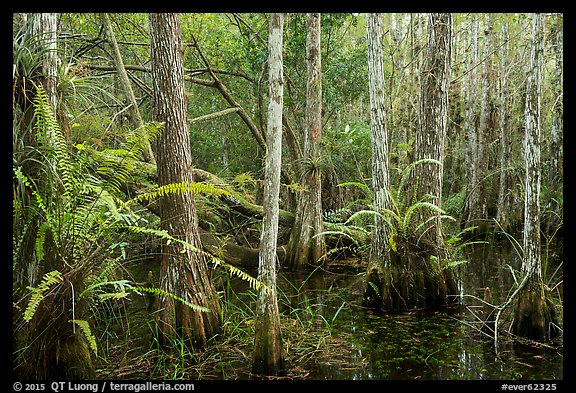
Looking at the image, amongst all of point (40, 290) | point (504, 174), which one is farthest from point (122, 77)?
point (504, 174)

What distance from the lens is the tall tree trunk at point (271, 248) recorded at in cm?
492

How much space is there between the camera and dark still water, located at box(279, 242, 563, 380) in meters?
5.07

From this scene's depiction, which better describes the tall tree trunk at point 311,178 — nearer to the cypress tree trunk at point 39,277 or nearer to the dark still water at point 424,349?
the dark still water at point 424,349

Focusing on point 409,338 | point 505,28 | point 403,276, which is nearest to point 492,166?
point 505,28

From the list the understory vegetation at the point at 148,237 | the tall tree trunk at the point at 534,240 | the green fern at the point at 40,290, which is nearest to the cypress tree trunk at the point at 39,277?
the understory vegetation at the point at 148,237

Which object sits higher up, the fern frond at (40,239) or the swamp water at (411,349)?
the fern frond at (40,239)

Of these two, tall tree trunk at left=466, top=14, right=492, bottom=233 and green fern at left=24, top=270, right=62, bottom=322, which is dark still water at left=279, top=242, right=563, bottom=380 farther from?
tall tree trunk at left=466, top=14, right=492, bottom=233

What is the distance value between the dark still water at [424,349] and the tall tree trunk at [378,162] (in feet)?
1.73

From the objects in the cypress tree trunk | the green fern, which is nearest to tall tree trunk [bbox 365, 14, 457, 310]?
the cypress tree trunk

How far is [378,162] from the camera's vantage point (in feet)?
25.7

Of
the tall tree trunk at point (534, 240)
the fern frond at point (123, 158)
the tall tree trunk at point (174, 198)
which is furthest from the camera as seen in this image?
the tall tree trunk at point (534, 240)

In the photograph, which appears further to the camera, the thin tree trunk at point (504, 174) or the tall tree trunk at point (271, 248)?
the thin tree trunk at point (504, 174)

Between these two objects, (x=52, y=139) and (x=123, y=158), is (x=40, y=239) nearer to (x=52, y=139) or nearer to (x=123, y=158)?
(x=52, y=139)
